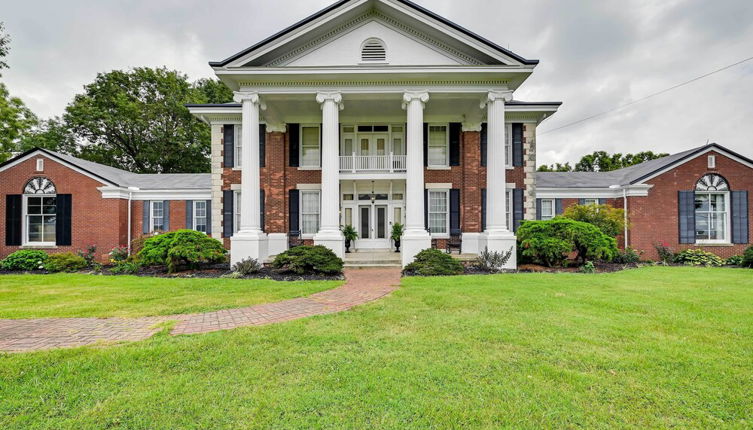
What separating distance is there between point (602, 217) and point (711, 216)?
21.2ft

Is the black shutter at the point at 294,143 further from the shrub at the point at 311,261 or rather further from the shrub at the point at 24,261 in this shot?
the shrub at the point at 24,261

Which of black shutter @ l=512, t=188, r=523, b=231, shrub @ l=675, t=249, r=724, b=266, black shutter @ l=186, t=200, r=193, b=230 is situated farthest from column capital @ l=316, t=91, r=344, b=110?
shrub @ l=675, t=249, r=724, b=266

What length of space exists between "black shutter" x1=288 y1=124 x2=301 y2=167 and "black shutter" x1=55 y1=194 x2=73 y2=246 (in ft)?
33.1

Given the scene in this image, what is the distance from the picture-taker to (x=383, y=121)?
15.3 metres

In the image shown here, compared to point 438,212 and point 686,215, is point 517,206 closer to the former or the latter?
point 438,212

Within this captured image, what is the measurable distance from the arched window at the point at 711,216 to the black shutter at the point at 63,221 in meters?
28.4

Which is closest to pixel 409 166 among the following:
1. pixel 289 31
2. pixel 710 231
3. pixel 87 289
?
pixel 289 31

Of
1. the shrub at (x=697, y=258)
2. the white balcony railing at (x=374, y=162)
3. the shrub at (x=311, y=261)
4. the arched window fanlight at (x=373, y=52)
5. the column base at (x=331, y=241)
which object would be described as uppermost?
the arched window fanlight at (x=373, y=52)

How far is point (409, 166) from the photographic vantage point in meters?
12.5

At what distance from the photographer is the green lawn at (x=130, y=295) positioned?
620 centimetres

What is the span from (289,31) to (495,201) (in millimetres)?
9661

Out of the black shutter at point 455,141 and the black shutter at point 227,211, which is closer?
the black shutter at point 455,141

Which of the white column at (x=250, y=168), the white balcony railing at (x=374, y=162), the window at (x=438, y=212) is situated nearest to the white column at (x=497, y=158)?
the window at (x=438, y=212)

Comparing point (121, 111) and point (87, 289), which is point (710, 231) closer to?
point (87, 289)
